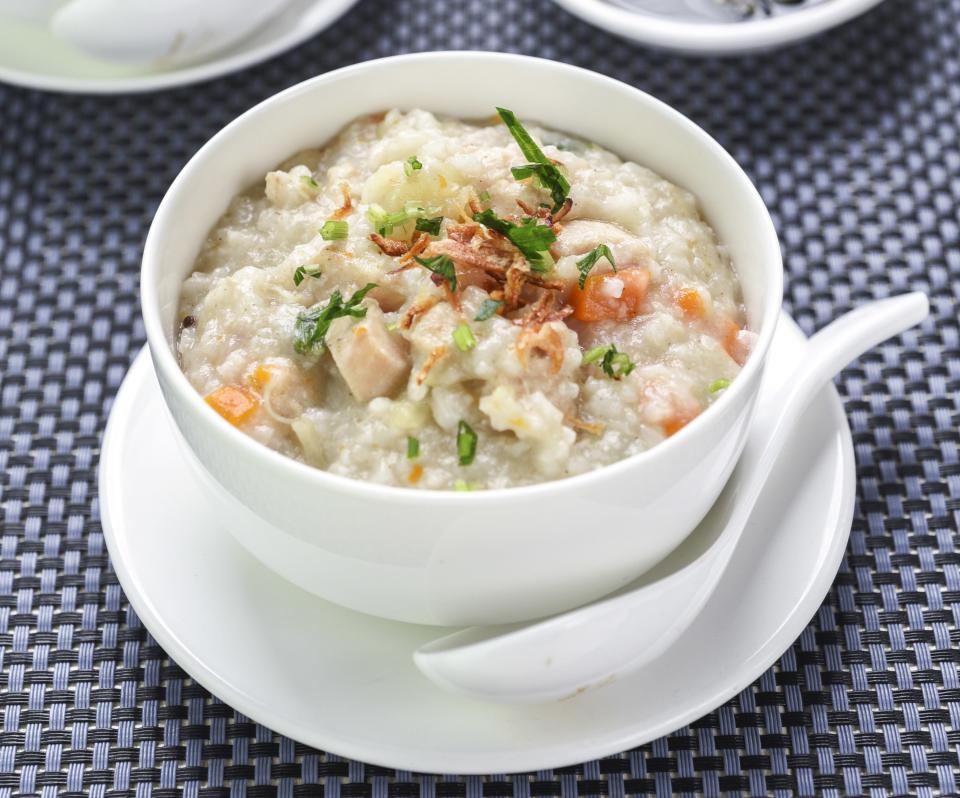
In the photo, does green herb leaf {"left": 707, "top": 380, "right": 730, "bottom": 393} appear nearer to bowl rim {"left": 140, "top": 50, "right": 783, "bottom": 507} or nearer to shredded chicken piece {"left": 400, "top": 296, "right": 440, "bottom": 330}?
bowl rim {"left": 140, "top": 50, "right": 783, "bottom": 507}

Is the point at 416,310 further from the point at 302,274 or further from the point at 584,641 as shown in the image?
the point at 584,641

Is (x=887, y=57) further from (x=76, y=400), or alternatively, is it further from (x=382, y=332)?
(x=76, y=400)

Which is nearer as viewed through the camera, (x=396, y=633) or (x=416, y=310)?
(x=416, y=310)

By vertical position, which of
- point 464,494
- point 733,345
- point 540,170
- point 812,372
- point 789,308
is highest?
point 540,170

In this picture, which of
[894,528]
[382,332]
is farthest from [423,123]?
[894,528]

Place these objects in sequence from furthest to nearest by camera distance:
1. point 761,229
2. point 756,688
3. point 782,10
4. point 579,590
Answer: point 782,10
point 756,688
point 761,229
point 579,590

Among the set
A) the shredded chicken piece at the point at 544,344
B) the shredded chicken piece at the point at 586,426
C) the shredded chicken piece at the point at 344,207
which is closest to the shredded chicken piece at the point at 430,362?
the shredded chicken piece at the point at 544,344

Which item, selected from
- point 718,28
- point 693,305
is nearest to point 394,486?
point 693,305
